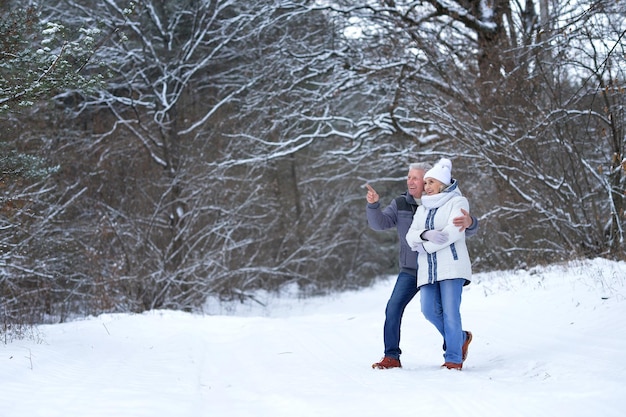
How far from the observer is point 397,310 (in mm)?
5816

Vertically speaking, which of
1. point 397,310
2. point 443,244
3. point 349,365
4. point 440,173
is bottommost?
point 349,365

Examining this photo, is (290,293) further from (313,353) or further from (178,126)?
(313,353)

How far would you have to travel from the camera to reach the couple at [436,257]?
536 cm

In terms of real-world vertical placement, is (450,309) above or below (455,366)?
above

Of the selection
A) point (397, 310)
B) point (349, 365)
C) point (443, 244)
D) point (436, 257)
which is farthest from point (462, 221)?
point (349, 365)

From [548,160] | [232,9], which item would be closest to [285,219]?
[232,9]

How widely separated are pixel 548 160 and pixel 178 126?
39.1ft

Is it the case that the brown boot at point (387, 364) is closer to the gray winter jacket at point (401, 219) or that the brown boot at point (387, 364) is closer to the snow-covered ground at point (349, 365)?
the snow-covered ground at point (349, 365)

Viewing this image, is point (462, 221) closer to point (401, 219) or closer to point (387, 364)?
point (401, 219)

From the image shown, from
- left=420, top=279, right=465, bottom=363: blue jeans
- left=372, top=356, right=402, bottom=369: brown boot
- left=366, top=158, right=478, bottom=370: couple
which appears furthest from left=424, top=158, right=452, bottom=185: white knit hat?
left=372, top=356, right=402, bottom=369: brown boot

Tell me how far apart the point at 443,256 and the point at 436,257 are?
0.19 ft

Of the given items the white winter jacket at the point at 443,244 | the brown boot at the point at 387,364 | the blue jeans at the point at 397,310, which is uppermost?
the white winter jacket at the point at 443,244

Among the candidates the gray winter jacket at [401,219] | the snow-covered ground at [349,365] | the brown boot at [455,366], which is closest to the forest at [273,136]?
the snow-covered ground at [349,365]

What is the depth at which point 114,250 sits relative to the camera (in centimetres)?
1677
